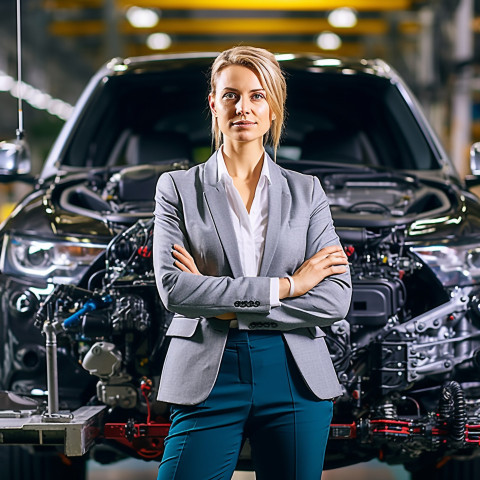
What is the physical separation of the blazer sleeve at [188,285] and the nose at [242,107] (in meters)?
0.24

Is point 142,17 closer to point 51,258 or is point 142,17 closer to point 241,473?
point 241,473

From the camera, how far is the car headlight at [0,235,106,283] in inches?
114

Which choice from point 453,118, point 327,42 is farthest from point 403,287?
point 327,42

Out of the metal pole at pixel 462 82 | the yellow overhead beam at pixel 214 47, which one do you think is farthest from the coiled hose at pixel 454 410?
the yellow overhead beam at pixel 214 47

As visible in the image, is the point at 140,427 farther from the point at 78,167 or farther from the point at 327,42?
the point at 327,42

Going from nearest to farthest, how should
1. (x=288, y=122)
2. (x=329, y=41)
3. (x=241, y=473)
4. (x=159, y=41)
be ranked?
(x=241, y=473), (x=288, y=122), (x=159, y=41), (x=329, y=41)

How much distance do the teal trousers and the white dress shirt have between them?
187 mm

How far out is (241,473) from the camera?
410 cm

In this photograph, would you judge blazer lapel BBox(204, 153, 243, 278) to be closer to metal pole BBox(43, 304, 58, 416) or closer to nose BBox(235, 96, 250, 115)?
nose BBox(235, 96, 250, 115)

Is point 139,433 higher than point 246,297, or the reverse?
point 246,297

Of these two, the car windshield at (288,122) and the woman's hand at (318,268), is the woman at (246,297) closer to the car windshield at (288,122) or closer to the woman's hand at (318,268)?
the woman's hand at (318,268)

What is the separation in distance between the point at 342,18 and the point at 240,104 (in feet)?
61.2

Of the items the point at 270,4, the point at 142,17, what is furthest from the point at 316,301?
the point at 142,17

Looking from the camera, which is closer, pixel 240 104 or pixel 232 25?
pixel 240 104
